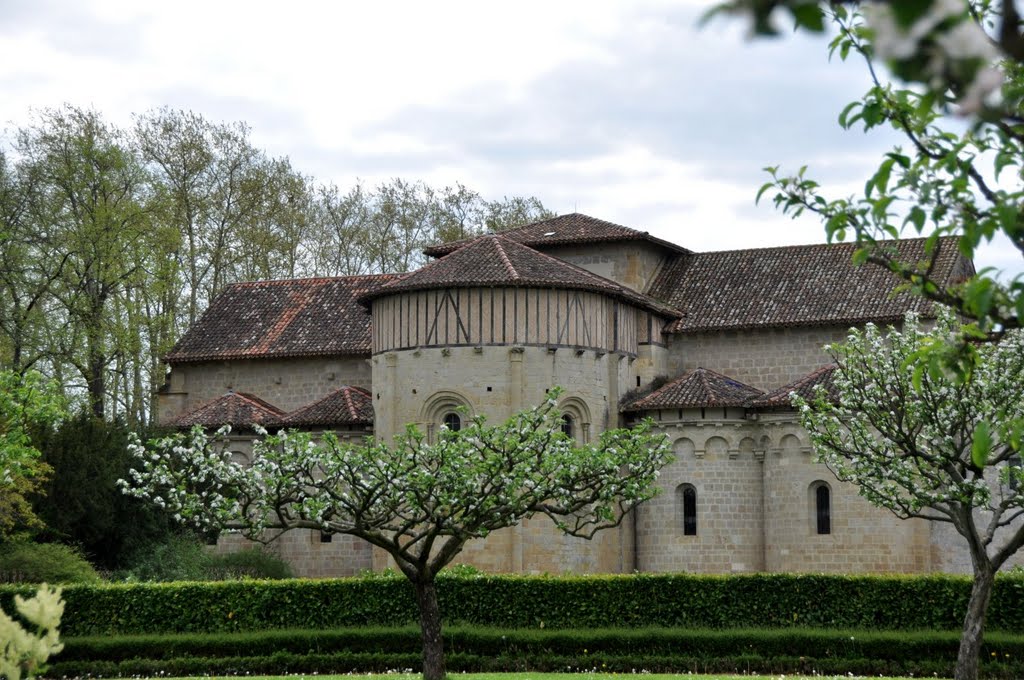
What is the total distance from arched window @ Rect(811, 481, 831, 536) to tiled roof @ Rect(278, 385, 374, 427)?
42.3 feet

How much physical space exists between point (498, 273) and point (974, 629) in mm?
18303

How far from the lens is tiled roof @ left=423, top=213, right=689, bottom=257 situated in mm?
41750

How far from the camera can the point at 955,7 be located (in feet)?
13.3

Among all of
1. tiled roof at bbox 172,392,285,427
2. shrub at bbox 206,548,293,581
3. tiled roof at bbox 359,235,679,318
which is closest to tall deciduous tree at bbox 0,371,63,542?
shrub at bbox 206,548,293,581

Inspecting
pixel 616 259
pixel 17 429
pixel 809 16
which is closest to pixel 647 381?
pixel 616 259

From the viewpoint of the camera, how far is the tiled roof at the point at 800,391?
36125 millimetres

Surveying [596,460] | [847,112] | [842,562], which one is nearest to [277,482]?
[596,460]

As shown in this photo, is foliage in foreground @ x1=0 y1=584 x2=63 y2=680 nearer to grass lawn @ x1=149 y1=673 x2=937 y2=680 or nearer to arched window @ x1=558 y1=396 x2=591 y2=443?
grass lawn @ x1=149 y1=673 x2=937 y2=680

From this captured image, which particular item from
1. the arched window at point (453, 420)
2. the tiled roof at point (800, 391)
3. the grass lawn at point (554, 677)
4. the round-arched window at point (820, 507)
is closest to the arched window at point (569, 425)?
the arched window at point (453, 420)

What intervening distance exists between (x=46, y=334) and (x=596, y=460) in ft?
101

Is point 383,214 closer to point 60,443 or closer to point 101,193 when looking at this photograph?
point 101,193

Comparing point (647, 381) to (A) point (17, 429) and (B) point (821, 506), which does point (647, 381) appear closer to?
(B) point (821, 506)

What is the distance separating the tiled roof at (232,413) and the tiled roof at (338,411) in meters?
0.84

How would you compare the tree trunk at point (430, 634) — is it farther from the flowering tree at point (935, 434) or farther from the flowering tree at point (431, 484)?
the flowering tree at point (935, 434)
